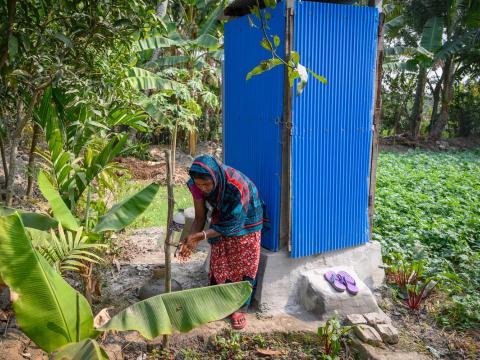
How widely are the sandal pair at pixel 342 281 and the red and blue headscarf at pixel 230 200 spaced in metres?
0.89

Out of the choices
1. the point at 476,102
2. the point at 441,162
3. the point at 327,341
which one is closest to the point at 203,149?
the point at 441,162

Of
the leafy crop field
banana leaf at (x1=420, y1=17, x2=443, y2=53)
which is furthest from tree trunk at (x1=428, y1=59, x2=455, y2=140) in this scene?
the leafy crop field

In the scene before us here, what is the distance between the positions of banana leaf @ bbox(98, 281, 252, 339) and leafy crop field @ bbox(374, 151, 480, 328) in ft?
7.81

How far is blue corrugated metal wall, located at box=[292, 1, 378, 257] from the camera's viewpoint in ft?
11.8

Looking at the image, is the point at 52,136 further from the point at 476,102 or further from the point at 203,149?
the point at 476,102

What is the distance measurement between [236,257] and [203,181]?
82 centimetres

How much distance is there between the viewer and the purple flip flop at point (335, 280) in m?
3.86

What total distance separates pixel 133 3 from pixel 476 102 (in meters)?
19.0

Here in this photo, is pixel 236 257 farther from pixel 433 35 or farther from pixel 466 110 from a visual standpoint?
pixel 466 110

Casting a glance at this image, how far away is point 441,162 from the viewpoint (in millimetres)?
11969

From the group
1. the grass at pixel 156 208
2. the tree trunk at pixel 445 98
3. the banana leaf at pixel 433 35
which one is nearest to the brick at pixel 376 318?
the grass at pixel 156 208

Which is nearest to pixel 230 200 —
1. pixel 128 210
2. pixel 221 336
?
pixel 128 210

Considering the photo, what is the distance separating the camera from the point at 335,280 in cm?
393

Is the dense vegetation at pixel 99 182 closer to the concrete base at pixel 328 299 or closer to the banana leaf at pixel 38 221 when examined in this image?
the banana leaf at pixel 38 221
